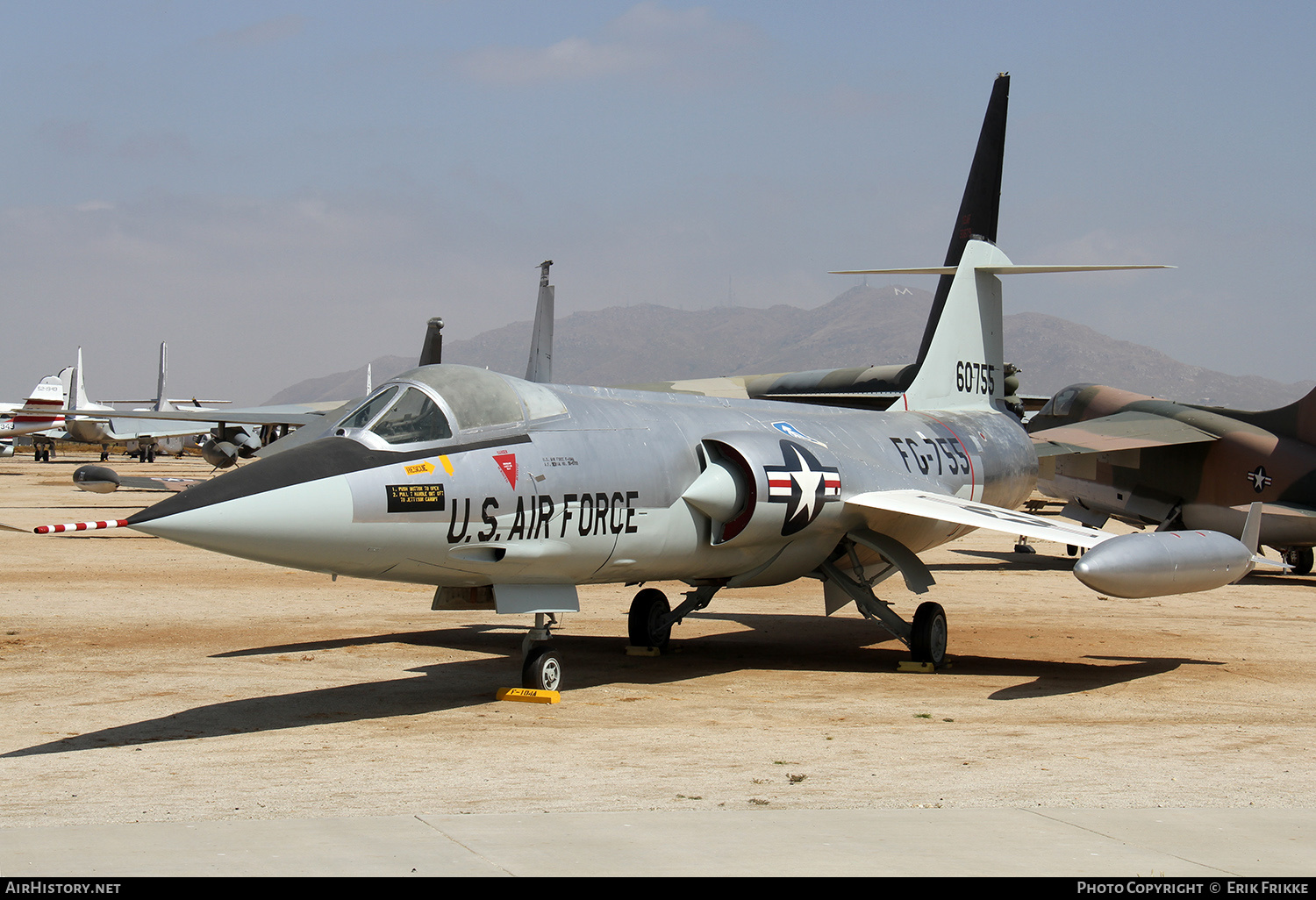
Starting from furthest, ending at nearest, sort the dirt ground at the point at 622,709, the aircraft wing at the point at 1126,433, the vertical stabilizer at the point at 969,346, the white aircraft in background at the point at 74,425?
the white aircraft in background at the point at 74,425 < the aircraft wing at the point at 1126,433 < the vertical stabilizer at the point at 969,346 < the dirt ground at the point at 622,709

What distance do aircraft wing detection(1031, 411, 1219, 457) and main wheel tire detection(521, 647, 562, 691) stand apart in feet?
41.4

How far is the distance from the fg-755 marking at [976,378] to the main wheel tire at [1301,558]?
8.66m

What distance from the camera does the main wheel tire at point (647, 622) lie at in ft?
41.1

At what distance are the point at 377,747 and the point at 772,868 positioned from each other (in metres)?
3.69

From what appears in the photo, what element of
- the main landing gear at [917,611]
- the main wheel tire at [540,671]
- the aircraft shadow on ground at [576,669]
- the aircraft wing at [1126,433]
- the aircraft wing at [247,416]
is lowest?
the aircraft shadow on ground at [576,669]

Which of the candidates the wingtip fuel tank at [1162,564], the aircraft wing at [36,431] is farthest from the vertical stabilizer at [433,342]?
the aircraft wing at [36,431]

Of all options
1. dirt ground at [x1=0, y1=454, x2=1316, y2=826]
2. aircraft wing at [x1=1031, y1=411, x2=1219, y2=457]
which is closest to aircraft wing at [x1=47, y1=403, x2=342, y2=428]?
dirt ground at [x1=0, y1=454, x2=1316, y2=826]

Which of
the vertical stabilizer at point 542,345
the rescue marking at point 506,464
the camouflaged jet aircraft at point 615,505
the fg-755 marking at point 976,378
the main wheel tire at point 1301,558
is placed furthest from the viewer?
the vertical stabilizer at point 542,345

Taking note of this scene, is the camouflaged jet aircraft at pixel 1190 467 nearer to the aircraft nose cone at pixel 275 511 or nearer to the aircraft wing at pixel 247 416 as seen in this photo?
the aircraft nose cone at pixel 275 511

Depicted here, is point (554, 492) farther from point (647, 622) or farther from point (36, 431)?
point (36, 431)

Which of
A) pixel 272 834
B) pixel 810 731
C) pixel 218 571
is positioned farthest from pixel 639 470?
pixel 218 571

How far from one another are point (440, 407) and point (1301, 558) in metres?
18.6

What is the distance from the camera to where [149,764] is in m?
7.11

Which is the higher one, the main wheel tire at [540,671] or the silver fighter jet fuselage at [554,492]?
the silver fighter jet fuselage at [554,492]
